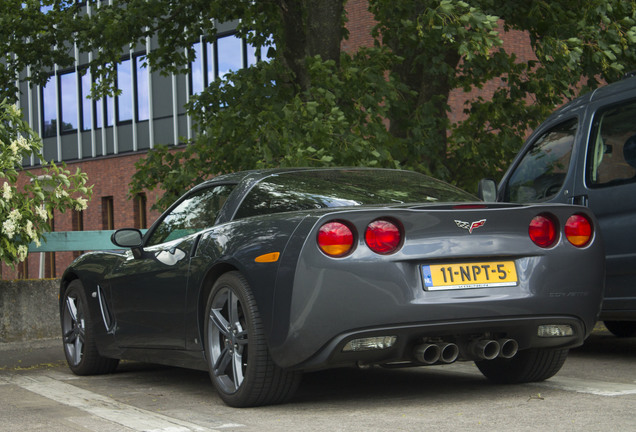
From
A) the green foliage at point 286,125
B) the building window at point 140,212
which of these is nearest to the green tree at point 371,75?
the green foliage at point 286,125

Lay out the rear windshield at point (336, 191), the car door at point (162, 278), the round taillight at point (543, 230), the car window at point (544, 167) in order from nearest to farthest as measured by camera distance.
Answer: the round taillight at point (543, 230), the rear windshield at point (336, 191), the car door at point (162, 278), the car window at point (544, 167)

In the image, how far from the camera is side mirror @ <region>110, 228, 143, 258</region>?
7016 mm

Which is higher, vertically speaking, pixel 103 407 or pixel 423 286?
pixel 423 286

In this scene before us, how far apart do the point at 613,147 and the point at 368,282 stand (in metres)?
3.09

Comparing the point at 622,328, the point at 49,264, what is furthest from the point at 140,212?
the point at 622,328

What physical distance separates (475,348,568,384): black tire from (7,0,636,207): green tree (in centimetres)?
563

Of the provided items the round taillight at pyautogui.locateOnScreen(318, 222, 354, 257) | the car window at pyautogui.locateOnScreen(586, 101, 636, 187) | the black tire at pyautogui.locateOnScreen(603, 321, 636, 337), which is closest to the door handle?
the car window at pyautogui.locateOnScreen(586, 101, 636, 187)

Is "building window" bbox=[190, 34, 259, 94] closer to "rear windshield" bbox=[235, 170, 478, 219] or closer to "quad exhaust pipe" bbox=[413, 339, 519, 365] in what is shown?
"rear windshield" bbox=[235, 170, 478, 219]

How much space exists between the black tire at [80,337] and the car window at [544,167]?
3463 millimetres

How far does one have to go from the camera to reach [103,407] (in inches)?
234

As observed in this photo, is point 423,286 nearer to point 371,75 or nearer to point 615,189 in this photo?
point 615,189

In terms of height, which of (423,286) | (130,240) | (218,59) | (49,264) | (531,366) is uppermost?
(218,59)

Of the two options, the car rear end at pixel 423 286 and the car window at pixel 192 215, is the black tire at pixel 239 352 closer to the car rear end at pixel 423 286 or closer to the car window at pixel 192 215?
the car rear end at pixel 423 286

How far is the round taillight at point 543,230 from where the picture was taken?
Result: 5.54 meters
